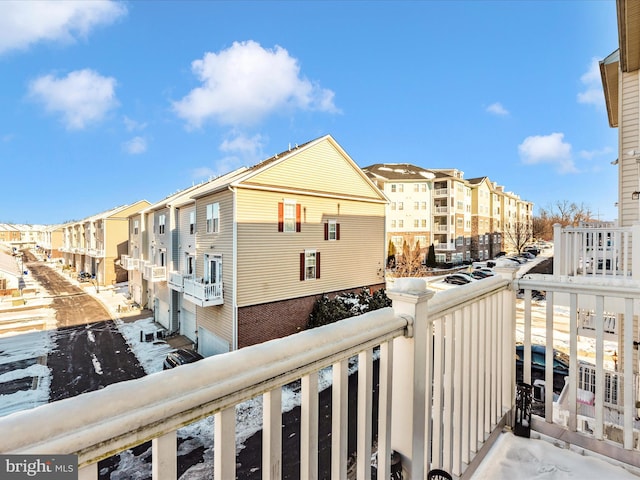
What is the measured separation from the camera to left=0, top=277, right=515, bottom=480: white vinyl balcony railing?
2.03ft

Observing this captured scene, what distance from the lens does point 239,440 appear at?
6188 mm

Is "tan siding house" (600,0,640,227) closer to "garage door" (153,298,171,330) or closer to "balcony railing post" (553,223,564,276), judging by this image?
"balcony railing post" (553,223,564,276)

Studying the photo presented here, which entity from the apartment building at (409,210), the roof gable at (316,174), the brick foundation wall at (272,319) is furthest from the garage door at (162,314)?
the apartment building at (409,210)

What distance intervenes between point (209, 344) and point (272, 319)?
2924 millimetres

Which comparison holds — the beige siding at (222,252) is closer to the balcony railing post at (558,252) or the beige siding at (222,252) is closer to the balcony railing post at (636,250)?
the balcony railing post at (558,252)

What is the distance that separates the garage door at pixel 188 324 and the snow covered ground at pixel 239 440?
1.18 m

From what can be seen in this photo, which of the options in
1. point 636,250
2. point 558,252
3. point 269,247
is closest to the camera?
point 636,250

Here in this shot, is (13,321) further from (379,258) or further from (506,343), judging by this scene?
(506,343)

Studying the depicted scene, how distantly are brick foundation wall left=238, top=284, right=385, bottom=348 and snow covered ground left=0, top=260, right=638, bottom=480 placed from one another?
2.77 m

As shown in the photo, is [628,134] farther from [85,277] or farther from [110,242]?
[85,277]

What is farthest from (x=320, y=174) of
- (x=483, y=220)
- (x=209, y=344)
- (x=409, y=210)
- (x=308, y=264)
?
(x=483, y=220)

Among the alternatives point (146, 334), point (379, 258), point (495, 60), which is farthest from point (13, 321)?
point (495, 60)

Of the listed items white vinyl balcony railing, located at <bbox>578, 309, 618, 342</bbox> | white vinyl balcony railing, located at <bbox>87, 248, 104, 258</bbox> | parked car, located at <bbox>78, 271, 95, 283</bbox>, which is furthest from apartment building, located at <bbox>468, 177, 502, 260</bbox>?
parked car, located at <bbox>78, 271, 95, 283</bbox>

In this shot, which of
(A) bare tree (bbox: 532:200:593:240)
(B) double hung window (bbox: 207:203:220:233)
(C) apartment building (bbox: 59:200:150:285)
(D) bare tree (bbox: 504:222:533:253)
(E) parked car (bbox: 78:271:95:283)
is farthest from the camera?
(D) bare tree (bbox: 504:222:533:253)
